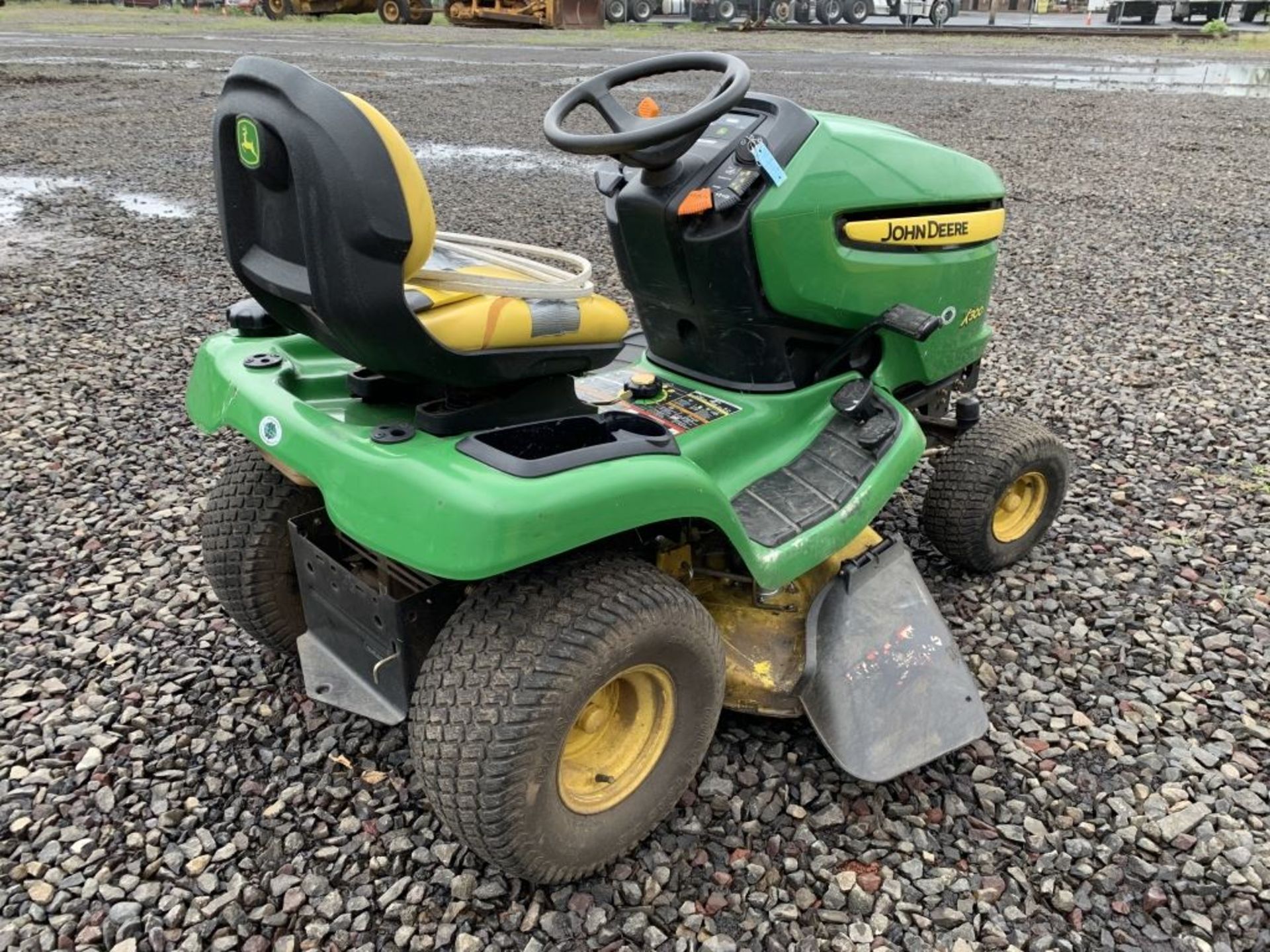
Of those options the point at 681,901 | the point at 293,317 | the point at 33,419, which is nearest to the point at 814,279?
the point at 293,317

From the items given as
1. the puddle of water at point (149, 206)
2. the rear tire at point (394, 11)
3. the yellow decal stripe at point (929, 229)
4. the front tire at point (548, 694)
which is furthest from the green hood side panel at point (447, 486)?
the rear tire at point (394, 11)

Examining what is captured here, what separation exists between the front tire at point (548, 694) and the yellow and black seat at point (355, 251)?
388mm

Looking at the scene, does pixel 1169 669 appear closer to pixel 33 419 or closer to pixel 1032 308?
pixel 1032 308

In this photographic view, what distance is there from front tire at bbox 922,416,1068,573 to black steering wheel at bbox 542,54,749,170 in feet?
3.72

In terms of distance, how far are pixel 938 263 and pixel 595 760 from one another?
5.00 feet

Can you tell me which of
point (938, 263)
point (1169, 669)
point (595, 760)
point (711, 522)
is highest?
point (938, 263)

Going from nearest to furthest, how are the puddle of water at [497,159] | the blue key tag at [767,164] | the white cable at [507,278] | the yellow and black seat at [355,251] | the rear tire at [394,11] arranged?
1. the yellow and black seat at [355,251]
2. the white cable at [507,278]
3. the blue key tag at [767,164]
4. the puddle of water at [497,159]
5. the rear tire at [394,11]

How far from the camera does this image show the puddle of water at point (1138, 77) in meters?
13.2

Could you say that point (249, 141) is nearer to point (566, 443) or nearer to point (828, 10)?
point (566, 443)

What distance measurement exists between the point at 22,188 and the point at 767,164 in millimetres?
6898

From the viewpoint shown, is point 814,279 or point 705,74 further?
point 705,74

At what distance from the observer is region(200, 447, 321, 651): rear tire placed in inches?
83.5

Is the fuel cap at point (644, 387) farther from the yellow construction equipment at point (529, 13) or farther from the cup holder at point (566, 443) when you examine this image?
the yellow construction equipment at point (529, 13)

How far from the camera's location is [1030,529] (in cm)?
284
